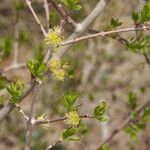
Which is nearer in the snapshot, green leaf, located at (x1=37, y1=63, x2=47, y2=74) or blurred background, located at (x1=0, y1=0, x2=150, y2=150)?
green leaf, located at (x1=37, y1=63, x2=47, y2=74)

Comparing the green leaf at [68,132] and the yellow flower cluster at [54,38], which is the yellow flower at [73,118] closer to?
the green leaf at [68,132]

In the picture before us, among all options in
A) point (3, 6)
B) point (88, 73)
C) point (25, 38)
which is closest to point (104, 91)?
point (88, 73)

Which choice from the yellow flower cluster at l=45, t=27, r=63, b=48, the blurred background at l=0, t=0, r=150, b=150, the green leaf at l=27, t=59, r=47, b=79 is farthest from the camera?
the blurred background at l=0, t=0, r=150, b=150

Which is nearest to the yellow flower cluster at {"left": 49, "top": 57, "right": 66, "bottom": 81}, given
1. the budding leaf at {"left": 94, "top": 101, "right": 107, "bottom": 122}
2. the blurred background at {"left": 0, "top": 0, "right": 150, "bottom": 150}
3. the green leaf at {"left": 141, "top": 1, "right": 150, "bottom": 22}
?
the budding leaf at {"left": 94, "top": 101, "right": 107, "bottom": 122}

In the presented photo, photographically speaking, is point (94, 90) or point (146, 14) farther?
point (94, 90)

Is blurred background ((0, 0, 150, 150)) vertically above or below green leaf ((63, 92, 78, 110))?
below

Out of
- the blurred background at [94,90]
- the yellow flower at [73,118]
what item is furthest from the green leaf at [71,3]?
the blurred background at [94,90]

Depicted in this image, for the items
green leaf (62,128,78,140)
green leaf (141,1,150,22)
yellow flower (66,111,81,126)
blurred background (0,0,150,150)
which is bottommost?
blurred background (0,0,150,150)

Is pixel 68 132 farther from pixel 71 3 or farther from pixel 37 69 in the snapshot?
pixel 71 3

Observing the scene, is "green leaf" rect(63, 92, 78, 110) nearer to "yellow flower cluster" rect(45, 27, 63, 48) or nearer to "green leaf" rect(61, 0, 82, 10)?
"yellow flower cluster" rect(45, 27, 63, 48)

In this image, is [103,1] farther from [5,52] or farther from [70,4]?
[5,52]

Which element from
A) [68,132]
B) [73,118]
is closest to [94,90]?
[68,132]
